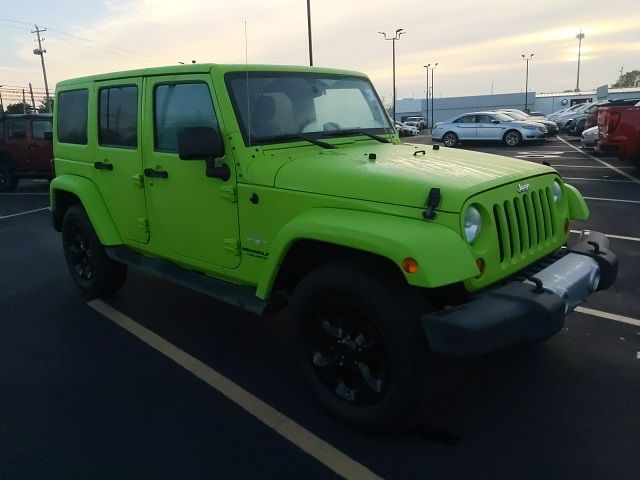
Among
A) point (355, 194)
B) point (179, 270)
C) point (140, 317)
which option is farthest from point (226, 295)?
point (140, 317)

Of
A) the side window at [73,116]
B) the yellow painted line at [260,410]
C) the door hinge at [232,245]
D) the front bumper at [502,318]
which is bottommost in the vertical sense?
the yellow painted line at [260,410]

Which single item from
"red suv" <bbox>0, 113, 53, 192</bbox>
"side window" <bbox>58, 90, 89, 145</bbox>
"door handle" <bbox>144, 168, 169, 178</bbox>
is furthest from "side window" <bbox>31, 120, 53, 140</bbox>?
"door handle" <bbox>144, 168, 169, 178</bbox>

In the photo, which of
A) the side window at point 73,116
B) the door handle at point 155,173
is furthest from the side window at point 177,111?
the side window at point 73,116

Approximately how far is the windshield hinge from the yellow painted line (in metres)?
1.30

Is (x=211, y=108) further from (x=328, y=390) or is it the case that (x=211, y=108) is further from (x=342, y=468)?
(x=342, y=468)

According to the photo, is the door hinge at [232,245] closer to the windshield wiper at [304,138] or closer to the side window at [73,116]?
the windshield wiper at [304,138]

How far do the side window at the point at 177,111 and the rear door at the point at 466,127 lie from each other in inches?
792

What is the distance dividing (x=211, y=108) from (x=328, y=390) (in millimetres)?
1961

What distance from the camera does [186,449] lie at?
2947mm

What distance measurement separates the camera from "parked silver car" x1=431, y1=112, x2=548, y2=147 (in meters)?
21.5

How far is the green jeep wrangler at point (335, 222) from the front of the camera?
Result: 8.82 ft

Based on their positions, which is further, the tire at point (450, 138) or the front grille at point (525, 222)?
the tire at point (450, 138)

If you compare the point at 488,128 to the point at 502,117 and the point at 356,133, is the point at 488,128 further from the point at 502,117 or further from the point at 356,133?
the point at 356,133

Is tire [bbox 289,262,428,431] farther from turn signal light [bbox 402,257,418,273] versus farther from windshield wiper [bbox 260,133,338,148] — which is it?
windshield wiper [bbox 260,133,338,148]
